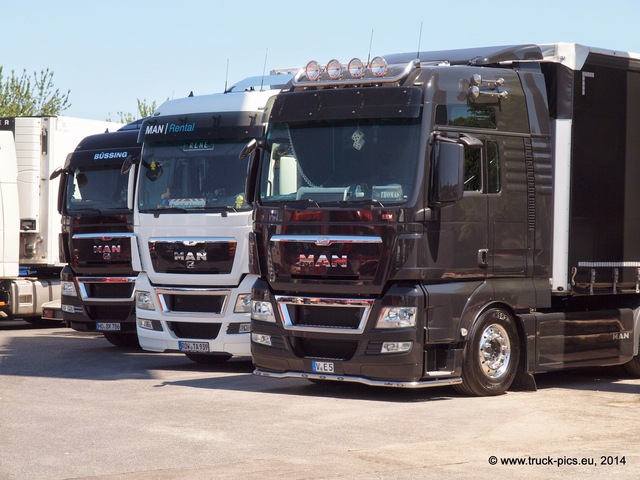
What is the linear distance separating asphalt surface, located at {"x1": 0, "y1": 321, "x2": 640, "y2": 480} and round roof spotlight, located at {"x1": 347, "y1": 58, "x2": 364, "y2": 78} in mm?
3406

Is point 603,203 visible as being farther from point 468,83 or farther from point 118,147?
point 118,147

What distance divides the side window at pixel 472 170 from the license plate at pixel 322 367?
90.1 inches

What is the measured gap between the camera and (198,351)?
1534 cm

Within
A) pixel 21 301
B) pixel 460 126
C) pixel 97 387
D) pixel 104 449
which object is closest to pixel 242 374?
pixel 97 387

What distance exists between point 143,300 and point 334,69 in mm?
4592

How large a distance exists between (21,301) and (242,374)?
7.81 m

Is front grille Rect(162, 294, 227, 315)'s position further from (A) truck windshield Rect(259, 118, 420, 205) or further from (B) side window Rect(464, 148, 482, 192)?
(B) side window Rect(464, 148, 482, 192)

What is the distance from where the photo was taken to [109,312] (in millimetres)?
18359

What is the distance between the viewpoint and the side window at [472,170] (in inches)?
491

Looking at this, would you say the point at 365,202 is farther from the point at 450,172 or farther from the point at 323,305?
the point at 323,305

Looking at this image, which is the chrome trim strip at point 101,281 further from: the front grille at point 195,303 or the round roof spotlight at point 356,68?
the round roof spotlight at point 356,68

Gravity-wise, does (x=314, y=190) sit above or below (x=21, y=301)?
above

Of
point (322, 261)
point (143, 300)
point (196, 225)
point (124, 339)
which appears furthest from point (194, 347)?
point (124, 339)

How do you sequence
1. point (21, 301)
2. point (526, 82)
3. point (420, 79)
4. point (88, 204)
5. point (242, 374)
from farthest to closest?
1. point (21, 301)
2. point (88, 204)
3. point (242, 374)
4. point (526, 82)
5. point (420, 79)
